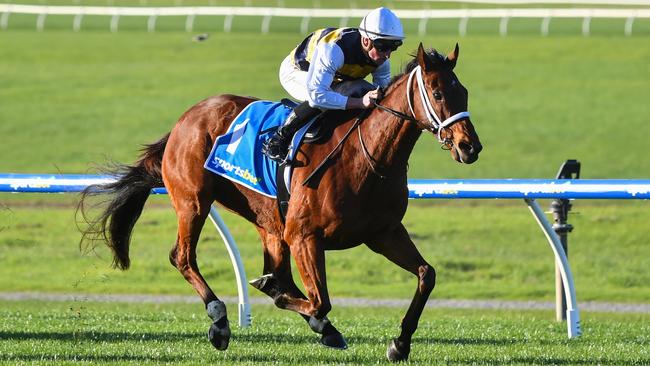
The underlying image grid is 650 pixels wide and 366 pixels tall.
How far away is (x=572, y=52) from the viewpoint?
3288cm

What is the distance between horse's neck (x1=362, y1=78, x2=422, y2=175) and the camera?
6.29 m

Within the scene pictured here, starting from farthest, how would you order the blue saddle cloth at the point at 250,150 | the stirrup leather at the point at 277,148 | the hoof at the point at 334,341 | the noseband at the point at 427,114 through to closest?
1. the blue saddle cloth at the point at 250,150
2. the stirrup leather at the point at 277,148
3. the hoof at the point at 334,341
4. the noseband at the point at 427,114

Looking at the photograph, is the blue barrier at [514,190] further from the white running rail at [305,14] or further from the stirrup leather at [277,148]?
the white running rail at [305,14]

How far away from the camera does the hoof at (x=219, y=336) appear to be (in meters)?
6.57

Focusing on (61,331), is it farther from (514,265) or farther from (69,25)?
(69,25)

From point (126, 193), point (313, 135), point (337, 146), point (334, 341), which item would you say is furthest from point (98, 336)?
point (337, 146)

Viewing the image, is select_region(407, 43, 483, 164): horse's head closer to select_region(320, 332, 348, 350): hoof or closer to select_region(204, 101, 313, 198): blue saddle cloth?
select_region(204, 101, 313, 198): blue saddle cloth

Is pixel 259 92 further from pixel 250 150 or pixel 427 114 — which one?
pixel 427 114

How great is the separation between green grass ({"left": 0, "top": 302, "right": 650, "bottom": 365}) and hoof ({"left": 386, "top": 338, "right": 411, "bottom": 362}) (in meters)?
0.08

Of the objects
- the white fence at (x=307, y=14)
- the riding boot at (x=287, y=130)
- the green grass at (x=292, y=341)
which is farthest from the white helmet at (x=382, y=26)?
the white fence at (x=307, y=14)

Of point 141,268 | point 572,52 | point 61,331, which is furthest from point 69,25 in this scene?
point 61,331

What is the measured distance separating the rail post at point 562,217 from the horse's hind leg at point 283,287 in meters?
1.90

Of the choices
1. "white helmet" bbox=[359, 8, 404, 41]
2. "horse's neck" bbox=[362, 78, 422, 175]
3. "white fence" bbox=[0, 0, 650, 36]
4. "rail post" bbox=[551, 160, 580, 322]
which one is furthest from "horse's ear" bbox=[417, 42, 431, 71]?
"white fence" bbox=[0, 0, 650, 36]

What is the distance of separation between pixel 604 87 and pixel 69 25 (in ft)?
57.8
